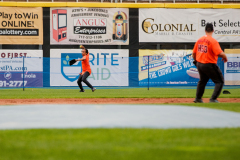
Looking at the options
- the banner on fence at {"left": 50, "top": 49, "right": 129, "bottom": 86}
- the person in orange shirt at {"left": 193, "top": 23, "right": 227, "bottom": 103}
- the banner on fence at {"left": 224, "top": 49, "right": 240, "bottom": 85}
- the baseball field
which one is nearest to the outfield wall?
the banner on fence at {"left": 224, "top": 49, "right": 240, "bottom": 85}

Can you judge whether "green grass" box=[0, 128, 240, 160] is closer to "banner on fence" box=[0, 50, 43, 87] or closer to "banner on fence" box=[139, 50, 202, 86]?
"banner on fence" box=[139, 50, 202, 86]

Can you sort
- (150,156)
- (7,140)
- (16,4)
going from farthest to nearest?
(16,4)
(7,140)
(150,156)

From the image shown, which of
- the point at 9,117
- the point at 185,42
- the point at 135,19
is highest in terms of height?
the point at 135,19

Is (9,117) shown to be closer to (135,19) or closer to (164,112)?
(164,112)

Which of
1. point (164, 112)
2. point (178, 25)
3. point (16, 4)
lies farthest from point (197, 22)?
point (164, 112)

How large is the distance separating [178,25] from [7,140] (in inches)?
917

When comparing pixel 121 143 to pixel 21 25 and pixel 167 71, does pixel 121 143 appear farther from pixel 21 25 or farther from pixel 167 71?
pixel 21 25

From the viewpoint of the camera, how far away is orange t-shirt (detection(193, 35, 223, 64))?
920 cm

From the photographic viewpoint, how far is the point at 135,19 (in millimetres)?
25734

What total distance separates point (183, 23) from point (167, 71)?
575 cm

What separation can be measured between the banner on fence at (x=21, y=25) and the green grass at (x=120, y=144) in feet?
70.6

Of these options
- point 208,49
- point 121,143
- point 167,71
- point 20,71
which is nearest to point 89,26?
point 20,71

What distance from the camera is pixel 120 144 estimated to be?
11.9 ft

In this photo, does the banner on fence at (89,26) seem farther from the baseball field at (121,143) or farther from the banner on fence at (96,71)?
the baseball field at (121,143)
